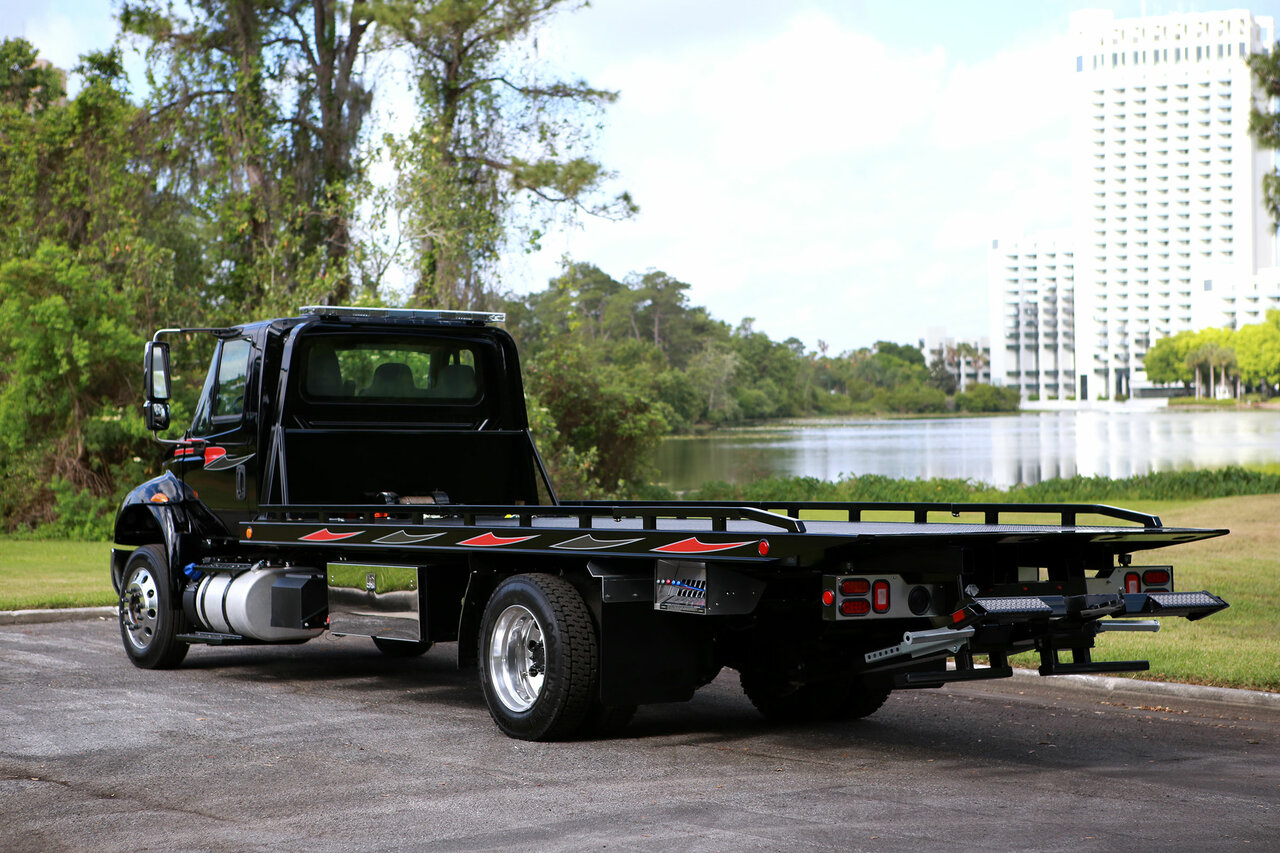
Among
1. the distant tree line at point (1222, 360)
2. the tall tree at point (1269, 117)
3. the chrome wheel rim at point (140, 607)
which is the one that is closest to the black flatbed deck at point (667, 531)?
the chrome wheel rim at point (140, 607)

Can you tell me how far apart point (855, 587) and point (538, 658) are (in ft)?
6.58

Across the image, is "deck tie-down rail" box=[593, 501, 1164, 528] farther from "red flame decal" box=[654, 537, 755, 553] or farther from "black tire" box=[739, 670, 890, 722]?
"black tire" box=[739, 670, 890, 722]

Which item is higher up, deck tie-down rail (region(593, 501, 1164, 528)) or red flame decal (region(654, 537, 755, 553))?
deck tie-down rail (region(593, 501, 1164, 528))

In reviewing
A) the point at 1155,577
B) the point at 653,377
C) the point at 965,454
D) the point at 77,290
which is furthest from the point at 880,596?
the point at 965,454

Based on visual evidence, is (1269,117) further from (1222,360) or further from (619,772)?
(1222,360)

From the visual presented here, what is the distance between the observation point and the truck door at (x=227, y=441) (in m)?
10.4

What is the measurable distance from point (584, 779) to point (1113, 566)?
311 centimetres

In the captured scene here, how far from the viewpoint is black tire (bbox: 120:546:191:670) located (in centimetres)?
1061

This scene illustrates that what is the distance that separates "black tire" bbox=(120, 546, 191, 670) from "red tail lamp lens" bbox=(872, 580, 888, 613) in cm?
585

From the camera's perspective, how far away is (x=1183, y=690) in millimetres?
9586

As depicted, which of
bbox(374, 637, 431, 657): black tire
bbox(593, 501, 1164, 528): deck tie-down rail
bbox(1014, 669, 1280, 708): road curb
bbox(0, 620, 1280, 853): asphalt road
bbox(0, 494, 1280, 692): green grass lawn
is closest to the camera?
bbox(0, 620, 1280, 853): asphalt road

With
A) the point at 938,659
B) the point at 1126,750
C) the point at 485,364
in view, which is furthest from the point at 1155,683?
the point at 485,364

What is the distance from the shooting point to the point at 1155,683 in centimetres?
977

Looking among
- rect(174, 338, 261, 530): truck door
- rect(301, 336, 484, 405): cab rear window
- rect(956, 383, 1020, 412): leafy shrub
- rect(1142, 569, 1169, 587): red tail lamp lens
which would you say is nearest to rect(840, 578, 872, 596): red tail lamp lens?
rect(1142, 569, 1169, 587): red tail lamp lens
